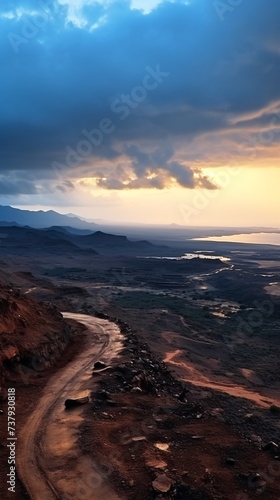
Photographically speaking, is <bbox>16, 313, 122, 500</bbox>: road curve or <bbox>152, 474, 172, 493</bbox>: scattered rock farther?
<bbox>152, 474, 172, 493</bbox>: scattered rock

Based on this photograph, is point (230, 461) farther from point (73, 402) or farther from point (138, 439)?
point (73, 402)

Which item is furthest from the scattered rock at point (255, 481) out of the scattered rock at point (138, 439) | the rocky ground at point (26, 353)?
the rocky ground at point (26, 353)

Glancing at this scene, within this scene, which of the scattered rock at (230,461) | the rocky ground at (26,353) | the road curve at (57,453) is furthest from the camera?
the rocky ground at (26,353)

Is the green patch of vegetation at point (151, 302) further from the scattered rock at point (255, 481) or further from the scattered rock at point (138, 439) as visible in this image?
the scattered rock at point (255, 481)

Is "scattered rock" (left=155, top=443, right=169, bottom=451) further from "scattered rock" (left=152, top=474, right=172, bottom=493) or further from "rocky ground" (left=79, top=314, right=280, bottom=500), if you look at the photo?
"scattered rock" (left=152, top=474, right=172, bottom=493)

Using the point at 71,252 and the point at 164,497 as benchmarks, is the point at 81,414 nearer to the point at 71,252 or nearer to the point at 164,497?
the point at 164,497

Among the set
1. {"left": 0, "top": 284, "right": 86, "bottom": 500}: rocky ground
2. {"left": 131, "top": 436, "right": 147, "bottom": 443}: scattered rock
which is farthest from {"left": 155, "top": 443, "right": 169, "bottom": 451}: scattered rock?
{"left": 0, "top": 284, "right": 86, "bottom": 500}: rocky ground

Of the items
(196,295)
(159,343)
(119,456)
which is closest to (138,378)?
(119,456)

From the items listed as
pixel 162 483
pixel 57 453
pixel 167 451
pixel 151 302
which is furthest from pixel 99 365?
pixel 151 302
